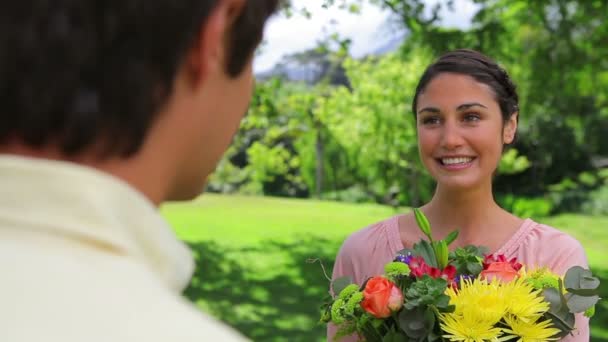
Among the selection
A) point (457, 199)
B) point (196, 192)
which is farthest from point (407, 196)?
point (196, 192)

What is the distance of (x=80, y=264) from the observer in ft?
1.79

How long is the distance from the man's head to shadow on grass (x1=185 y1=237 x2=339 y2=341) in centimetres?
722

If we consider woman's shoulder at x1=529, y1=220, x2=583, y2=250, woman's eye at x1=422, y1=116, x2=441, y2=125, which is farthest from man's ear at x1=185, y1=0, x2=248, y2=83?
woman's shoulder at x1=529, y1=220, x2=583, y2=250

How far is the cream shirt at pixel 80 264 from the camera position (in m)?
0.51

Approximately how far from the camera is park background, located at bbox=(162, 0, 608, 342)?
10719 millimetres

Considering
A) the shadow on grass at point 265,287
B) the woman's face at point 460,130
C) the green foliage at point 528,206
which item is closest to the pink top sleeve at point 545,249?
the woman's face at point 460,130

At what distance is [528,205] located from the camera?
2380 centimetres

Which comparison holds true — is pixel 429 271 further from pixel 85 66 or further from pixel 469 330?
pixel 85 66

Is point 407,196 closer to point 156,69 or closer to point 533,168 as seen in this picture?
point 533,168

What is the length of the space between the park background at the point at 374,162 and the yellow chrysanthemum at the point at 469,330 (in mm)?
1163

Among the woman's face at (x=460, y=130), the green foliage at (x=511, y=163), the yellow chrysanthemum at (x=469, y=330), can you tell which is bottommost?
the green foliage at (x=511, y=163)

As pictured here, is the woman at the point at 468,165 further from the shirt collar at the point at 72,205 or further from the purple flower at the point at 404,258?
the shirt collar at the point at 72,205

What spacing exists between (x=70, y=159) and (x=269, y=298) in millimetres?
10608

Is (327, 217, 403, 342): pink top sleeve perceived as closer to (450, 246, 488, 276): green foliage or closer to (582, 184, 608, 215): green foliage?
(450, 246, 488, 276): green foliage
